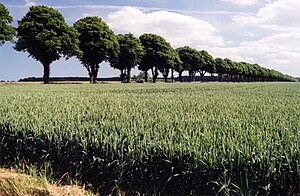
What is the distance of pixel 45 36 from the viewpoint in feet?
143

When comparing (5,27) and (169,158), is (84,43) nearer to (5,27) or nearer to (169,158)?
(5,27)

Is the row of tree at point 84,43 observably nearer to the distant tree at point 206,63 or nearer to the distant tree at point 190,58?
the distant tree at point 190,58

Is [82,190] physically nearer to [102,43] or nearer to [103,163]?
[103,163]

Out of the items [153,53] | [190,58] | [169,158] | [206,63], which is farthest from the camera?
[206,63]

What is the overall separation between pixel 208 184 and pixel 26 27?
46013 millimetres

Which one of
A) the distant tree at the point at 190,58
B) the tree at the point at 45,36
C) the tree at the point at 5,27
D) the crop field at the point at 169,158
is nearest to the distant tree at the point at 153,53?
the distant tree at the point at 190,58

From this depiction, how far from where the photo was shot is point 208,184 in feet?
11.7

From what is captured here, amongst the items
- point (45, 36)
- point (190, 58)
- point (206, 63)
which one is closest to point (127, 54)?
point (45, 36)

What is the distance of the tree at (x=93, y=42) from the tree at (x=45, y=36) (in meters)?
5.11

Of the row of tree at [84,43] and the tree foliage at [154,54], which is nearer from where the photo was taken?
the row of tree at [84,43]

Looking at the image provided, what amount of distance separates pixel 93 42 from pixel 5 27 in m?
16.2

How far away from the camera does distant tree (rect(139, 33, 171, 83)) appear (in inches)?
2901

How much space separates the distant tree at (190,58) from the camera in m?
97.4

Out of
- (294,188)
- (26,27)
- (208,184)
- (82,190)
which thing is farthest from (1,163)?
(26,27)
